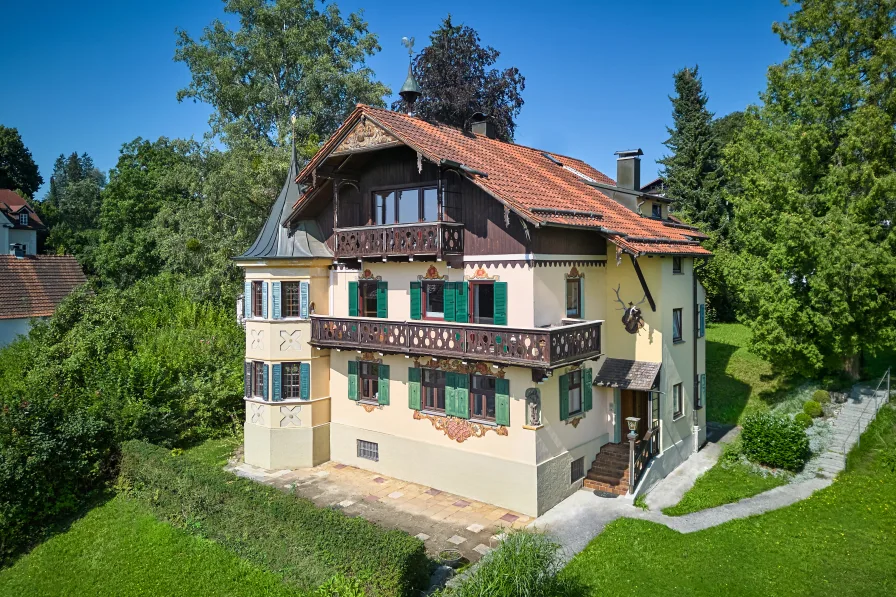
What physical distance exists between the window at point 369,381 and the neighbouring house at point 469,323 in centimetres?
6

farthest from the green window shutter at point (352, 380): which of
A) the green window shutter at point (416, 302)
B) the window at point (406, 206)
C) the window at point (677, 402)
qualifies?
the window at point (677, 402)

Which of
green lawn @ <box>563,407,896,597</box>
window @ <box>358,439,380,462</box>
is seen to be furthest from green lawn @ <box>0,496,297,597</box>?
green lawn @ <box>563,407,896,597</box>

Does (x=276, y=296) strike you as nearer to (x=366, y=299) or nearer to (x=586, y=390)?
(x=366, y=299)

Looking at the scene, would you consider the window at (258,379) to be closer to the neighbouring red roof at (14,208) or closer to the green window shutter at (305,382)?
the green window shutter at (305,382)

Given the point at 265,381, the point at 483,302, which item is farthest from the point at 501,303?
the point at 265,381

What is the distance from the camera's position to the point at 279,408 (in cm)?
2184

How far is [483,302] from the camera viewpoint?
1839cm

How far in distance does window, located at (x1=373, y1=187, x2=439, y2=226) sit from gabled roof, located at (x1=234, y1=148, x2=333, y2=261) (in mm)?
3056

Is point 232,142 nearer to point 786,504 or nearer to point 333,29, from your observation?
point 333,29

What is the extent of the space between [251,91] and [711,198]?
90.6ft

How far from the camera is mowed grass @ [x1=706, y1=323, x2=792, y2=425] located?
26125 millimetres

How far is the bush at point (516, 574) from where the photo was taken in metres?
10.8

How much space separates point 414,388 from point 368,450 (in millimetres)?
3376

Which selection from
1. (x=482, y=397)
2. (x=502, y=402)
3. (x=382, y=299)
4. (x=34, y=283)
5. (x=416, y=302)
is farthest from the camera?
(x=34, y=283)
